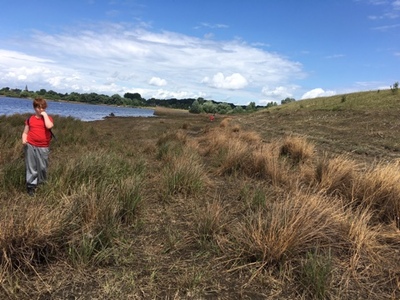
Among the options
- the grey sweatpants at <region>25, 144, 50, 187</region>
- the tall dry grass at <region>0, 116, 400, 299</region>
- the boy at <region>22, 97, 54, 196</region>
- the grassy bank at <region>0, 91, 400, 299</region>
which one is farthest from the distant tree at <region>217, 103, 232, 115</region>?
the tall dry grass at <region>0, 116, 400, 299</region>

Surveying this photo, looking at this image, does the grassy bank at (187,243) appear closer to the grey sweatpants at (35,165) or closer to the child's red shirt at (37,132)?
the grey sweatpants at (35,165)

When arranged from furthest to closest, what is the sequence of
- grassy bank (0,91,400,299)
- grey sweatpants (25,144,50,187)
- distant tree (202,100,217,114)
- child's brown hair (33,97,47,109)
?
Result: 1. distant tree (202,100,217,114)
2. child's brown hair (33,97,47,109)
3. grey sweatpants (25,144,50,187)
4. grassy bank (0,91,400,299)

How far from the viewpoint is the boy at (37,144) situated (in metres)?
6.08

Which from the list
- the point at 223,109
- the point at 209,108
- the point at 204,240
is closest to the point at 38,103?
the point at 204,240

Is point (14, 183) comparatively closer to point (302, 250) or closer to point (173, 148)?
point (302, 250)

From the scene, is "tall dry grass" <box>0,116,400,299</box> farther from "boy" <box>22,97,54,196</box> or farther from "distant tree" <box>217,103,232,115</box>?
"distant tree" <box>217,103,232,115</box>

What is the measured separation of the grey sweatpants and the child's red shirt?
93 mm

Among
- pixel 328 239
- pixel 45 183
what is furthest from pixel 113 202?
pixel 328 239

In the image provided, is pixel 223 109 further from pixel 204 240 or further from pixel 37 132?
pixel 204 240

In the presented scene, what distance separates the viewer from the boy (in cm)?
608

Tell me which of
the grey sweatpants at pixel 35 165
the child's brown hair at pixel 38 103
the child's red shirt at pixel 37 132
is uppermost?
the child's brown hair at pixel 38 103

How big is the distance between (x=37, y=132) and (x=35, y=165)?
60 cm

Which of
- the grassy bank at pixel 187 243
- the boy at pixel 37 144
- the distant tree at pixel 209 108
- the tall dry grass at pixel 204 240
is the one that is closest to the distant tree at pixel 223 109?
the distant tree at pixel 209 108

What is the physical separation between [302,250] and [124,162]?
5081 millimetres
